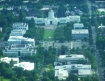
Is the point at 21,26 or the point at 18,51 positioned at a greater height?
the point at 21,26

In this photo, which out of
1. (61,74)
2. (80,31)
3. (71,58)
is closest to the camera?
(61,74)

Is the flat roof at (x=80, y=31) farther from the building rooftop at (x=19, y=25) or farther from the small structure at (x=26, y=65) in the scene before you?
the small structure at (x=26, y=65)

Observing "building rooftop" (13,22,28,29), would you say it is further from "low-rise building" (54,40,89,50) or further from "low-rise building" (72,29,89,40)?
"low-rise building" (54,40,89,50)

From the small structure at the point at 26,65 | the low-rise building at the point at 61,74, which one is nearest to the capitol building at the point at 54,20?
the small structure at the point at 26,65

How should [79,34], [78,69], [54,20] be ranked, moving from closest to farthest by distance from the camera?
[78,69] → [79,34] → [54,20]

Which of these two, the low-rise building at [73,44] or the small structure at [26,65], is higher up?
the low-rise building at [73,44]

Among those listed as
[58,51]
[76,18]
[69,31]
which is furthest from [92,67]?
[76,18]

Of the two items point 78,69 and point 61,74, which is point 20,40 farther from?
point 61,74

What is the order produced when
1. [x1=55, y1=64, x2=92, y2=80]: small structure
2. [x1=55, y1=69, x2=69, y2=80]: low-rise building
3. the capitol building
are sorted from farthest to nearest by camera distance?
1. the capitol building
2. [x1=55, y1=64, x2=92, y2=80]: small structure
3. [x1=55, y1=69, x2=69, y2=80]: low-rise building

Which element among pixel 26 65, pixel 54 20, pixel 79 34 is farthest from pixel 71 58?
pixel 54 20

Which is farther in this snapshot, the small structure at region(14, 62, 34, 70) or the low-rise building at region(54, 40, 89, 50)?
the low-rise building at region(54, 40, 89, 50)

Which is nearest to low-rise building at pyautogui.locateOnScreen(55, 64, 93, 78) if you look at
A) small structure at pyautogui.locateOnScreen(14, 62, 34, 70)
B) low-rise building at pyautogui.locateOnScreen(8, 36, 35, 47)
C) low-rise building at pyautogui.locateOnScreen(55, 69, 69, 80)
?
low-rise building at pyautogui.locateOnScreen(55, 69, 69, 80)

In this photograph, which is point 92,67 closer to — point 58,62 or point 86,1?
point 58,62
